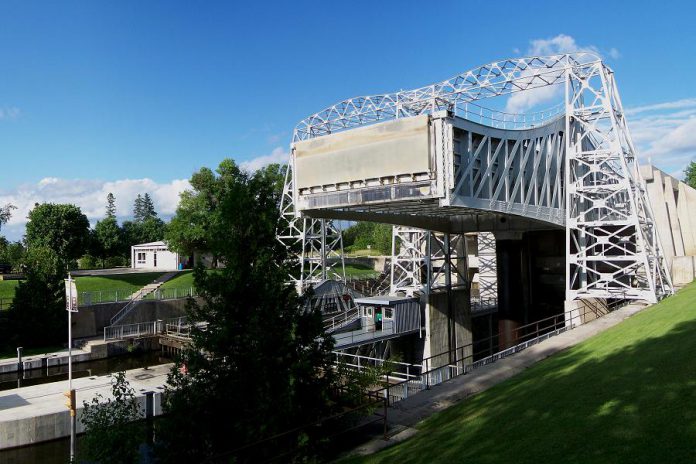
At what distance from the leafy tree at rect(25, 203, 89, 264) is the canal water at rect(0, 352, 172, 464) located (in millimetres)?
Result: 38942

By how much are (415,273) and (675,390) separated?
2761 centimetres

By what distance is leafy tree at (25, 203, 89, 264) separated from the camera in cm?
6738

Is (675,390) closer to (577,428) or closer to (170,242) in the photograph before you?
(577,428)

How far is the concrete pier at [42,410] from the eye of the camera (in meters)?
18.8

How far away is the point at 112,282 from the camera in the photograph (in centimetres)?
4791

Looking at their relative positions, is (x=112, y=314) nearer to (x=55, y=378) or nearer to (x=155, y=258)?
(x=55, y=378)

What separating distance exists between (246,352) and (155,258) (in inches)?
2580

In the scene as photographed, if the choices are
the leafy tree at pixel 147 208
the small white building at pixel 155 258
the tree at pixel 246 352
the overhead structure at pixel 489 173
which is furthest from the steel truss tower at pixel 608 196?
the leafy tree at pixel 147 208

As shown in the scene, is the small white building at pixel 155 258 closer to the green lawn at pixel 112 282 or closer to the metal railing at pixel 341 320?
the green lawn at pixel 112 282

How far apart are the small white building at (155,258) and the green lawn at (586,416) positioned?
188ft

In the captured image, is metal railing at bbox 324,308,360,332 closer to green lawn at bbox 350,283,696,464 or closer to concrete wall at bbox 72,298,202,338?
concrete wall at bbox 72,298,202,338

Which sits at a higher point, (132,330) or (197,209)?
(197,209)

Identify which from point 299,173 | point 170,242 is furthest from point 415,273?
point 170,242

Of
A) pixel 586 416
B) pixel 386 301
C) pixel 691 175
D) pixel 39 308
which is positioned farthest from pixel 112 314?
pixel 691 175
